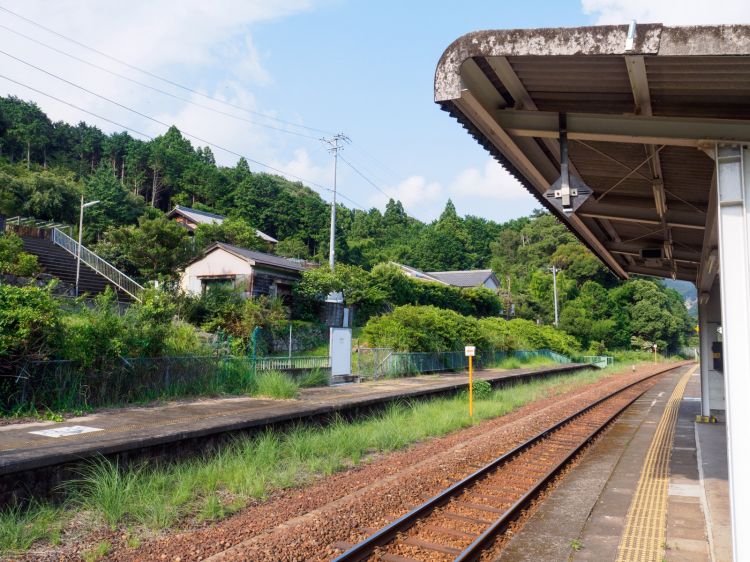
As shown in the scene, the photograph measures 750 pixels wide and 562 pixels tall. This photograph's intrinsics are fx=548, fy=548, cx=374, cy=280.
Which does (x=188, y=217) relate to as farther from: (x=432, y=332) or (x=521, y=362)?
(x=521, y=362)

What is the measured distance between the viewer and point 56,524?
5.80 m

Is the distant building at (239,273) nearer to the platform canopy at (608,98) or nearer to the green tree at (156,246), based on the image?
the green tree at (156,246)

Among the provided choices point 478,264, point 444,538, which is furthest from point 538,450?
point 478,264

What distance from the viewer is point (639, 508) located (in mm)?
6793

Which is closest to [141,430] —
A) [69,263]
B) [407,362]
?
[407,362]

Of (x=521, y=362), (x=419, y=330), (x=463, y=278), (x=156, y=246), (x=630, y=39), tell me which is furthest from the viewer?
(x=463, y=278)

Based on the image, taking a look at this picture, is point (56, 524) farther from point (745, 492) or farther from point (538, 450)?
point (538, 450)

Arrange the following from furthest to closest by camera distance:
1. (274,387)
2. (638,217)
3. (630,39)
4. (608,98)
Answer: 1. (274,387)
2. (638,217)
3. (608,98)
4. (630,39)

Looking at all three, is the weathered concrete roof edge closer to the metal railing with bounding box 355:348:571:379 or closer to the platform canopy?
the platform canopy

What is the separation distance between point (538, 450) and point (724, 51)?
837cm

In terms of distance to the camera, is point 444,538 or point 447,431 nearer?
point 444,538

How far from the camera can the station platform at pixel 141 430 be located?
20.6 ft

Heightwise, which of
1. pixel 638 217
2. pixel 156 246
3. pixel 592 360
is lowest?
pixel 592 360

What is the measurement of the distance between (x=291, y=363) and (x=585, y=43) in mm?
13345
